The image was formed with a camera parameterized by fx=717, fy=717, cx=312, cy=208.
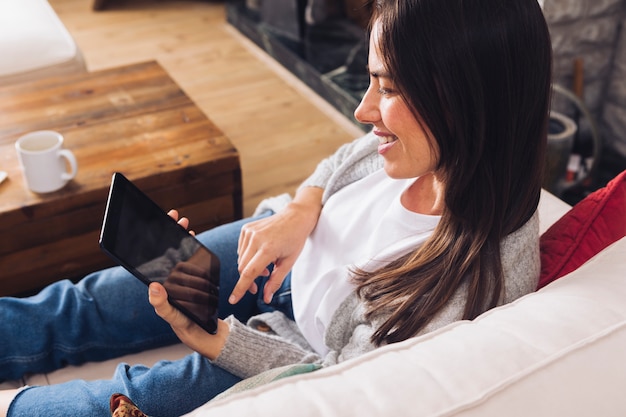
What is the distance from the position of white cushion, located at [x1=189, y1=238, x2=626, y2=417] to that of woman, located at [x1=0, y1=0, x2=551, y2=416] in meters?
0.18

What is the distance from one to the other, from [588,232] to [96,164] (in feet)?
3.69

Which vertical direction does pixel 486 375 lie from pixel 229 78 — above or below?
above

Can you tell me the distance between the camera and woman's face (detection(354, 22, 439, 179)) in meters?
0.93

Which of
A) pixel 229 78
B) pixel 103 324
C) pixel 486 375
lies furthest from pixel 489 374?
pixel 229 78

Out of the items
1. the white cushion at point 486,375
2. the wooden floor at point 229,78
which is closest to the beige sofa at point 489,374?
the white cushion at point 486,375

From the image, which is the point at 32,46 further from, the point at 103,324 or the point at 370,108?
the point at 370,108

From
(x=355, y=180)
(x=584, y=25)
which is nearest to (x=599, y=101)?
(x=584, y=25)

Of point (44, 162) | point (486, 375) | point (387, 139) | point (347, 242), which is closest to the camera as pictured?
point (486, 375)

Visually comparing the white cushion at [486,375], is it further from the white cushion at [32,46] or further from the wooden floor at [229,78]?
the white cushion at [32,46]

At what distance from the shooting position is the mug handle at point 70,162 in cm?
155

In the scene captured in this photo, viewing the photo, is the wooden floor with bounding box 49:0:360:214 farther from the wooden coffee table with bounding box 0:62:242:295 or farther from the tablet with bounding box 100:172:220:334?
the tablet with bounding box 100:172:220:334

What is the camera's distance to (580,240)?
1047 mm

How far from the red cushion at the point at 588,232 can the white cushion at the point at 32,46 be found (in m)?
1.64

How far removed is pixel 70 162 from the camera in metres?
1.57
